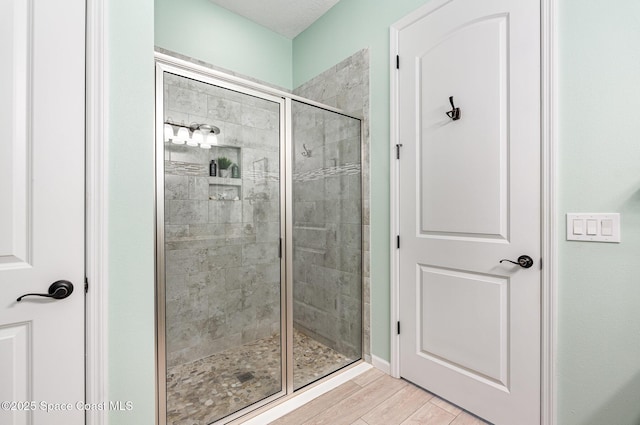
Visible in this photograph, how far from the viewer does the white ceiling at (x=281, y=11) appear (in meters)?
2.37

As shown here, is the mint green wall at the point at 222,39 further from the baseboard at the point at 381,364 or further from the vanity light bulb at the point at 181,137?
the baseboard at the point at 381,364

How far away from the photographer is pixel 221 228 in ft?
5.39

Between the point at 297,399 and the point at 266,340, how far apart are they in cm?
38

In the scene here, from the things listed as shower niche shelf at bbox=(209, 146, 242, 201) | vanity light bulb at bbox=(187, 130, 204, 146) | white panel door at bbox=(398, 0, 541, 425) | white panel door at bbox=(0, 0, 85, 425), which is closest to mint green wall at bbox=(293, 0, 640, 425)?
white panel door at bbox=(398, 0, 541, 425)

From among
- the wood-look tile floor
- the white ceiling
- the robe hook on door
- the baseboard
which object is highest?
the white ceiling

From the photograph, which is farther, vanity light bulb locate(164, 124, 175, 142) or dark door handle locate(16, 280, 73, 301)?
vanity light bulb locate(164, 124, 175, 142)

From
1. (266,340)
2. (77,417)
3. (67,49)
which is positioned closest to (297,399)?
(266,340)

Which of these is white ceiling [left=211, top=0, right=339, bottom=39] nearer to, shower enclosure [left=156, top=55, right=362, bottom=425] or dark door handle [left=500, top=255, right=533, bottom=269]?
shower enclosure [left=156, top=55, right=362, bottom=425]

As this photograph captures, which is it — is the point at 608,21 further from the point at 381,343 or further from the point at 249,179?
the point at 381,343

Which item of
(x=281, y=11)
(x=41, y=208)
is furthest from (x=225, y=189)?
(x=281, y=11)

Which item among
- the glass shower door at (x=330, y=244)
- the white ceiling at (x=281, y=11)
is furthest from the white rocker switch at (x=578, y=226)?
the white ceiling at (x=281, y=11)

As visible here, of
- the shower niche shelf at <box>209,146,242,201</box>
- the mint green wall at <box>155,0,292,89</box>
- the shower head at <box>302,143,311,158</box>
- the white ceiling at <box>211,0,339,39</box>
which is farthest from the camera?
the white ceiling at <box>211,0,339,39</box>

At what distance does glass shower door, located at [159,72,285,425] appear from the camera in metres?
1.41

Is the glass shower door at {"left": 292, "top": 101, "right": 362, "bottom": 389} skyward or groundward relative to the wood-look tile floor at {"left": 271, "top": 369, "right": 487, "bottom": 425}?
skyward
